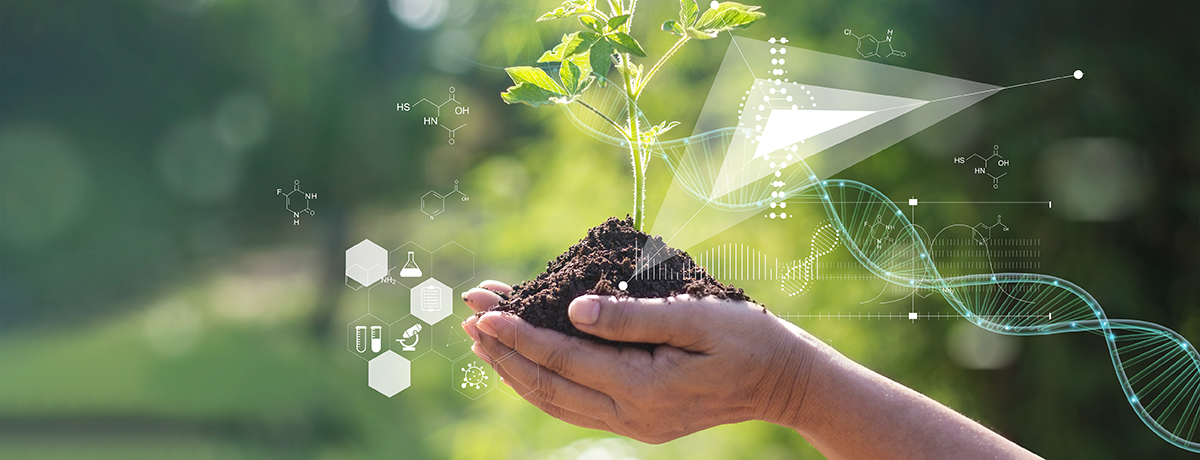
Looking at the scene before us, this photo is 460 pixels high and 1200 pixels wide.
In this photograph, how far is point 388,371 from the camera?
1227 mm

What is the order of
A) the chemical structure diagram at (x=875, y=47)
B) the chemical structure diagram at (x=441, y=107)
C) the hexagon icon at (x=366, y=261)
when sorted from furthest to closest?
the chemical structure diagram at (x=875, y=47), the chemical structure diagram at (x=441, y=107), the hexagon icon at (x=366, y=261)

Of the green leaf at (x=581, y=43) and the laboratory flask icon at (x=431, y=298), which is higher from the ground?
the green leaf at (x=581, y=43)

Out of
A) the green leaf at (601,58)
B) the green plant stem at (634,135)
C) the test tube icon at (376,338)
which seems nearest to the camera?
the green leaf at (601,58)

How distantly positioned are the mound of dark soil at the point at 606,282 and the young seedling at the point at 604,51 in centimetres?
10

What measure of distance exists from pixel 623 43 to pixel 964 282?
3.90 feet

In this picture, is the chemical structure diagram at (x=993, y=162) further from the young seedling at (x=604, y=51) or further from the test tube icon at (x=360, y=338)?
the test tube icon at (x=360, y=338)

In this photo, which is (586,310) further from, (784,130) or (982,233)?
(982,233)

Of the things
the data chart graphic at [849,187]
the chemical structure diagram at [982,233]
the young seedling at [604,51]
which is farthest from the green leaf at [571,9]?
the chemical structure diagram at [982,233]

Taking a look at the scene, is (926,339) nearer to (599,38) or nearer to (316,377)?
(599,38)

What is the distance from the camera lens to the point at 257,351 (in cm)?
390

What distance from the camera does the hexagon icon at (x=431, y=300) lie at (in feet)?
3.63

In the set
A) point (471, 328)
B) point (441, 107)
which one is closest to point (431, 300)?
point (471, 328)

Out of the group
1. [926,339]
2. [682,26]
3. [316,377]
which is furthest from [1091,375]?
[316,377]

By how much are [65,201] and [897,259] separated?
493 centimetres
